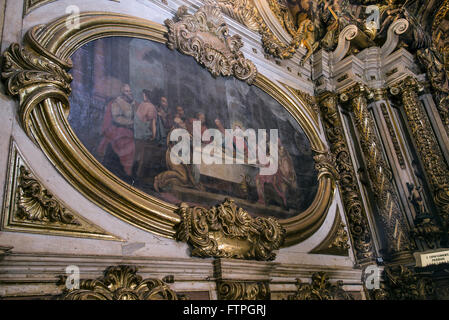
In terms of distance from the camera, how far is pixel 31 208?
269 centimetres

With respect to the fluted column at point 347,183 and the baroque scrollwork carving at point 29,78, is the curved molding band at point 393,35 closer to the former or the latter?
the fluted column at point 347,183

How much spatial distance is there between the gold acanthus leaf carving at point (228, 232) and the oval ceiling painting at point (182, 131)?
0.18 meters

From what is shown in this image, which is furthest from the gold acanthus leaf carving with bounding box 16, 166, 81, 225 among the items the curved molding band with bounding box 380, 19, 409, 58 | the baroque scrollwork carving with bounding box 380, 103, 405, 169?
the curved molding band with bounding box 380, 19, 409, 58

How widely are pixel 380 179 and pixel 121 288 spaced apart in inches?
192

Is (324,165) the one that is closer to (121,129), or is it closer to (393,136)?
(393,136)

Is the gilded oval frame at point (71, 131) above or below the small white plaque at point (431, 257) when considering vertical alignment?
above

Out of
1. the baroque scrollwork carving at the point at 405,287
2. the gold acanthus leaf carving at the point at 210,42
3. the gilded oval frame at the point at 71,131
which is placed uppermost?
the gold acanthus leaf carving at the point at 210,42

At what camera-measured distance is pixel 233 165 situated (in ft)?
→ 15.1

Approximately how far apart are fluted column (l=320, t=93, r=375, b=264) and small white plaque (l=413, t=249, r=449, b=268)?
65 centimetres

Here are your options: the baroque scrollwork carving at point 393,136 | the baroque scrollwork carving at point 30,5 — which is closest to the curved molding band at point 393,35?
the baroque scrollwork carving at point 393,136

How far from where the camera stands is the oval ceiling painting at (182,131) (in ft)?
11.6

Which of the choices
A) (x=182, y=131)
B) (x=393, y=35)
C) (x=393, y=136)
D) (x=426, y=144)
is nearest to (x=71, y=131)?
(x=182, y=131)

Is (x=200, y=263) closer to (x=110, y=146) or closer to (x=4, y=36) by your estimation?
(x=110, y=146)
